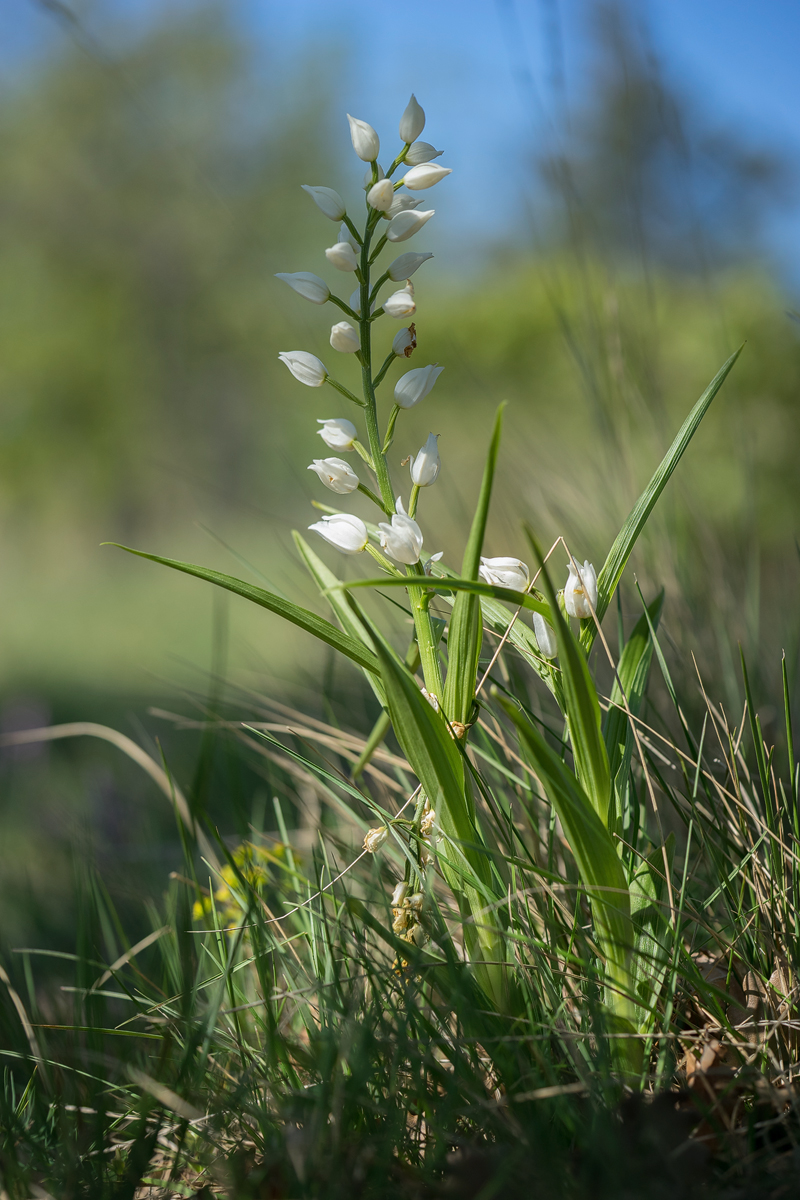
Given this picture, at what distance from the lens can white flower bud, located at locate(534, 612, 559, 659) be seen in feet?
1.97

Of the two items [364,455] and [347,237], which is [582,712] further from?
[347,237]

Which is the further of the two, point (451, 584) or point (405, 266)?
point (405, 266)

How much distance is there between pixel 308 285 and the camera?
24.4 inches

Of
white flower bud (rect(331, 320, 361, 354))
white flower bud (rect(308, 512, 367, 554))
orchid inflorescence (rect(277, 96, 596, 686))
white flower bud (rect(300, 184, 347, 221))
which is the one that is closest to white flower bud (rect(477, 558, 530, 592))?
orchid inflorescence (rect(277, 96, 596, 686))

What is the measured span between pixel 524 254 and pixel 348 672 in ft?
28.2

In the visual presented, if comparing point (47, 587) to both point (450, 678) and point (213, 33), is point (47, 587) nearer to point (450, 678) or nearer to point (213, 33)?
point (450, 678)

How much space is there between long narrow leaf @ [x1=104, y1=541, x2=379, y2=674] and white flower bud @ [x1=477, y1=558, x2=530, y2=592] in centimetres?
12

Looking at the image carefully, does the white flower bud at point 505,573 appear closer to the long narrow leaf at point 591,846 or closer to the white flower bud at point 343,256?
the long narrow leaf at point 591,846

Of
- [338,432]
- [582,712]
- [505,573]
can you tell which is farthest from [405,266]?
[582,712]

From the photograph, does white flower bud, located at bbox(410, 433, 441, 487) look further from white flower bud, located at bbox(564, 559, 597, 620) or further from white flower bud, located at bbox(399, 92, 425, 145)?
white flower bud, located at bbox(399, 92, 425, 145)

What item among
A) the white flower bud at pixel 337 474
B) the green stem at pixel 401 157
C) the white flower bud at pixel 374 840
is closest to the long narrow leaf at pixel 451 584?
the white flower bud at pixel 337 474

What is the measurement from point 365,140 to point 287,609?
403mm

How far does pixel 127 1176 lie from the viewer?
1.67ft

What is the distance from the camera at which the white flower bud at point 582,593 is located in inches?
23.3
